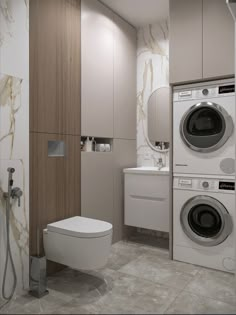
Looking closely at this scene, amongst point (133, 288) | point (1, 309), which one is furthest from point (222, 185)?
point (1, 309)

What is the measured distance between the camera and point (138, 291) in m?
2.07

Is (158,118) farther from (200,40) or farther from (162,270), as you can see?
(162,270)

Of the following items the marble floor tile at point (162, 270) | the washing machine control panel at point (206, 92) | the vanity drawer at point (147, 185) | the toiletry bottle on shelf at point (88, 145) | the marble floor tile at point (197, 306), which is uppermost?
the washing machine control panel at point (206, 92)

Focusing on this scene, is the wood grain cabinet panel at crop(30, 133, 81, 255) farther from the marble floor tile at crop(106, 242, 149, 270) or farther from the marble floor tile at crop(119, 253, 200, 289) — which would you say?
the marble floor tile at crop(119, 253, 200, 289)

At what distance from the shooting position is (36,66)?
7.14 feet

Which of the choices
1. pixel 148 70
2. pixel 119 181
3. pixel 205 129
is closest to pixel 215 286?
pixel 205 129

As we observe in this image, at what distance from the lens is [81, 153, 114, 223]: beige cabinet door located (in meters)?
2.69

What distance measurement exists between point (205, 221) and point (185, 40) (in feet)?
5.49

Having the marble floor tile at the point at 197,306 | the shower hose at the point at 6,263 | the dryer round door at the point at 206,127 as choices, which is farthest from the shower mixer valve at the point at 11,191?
the dryer round door at the point at 206,127

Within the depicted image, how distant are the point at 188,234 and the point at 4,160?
1.73 m

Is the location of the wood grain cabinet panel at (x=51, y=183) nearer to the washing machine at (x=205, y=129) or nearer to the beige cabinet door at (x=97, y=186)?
the beige cabinet door at (x=97, y=186)

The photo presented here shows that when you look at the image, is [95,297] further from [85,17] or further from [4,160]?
[85,17]

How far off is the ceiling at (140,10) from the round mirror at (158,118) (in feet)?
2.71

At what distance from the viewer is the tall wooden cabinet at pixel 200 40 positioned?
7.64ft
